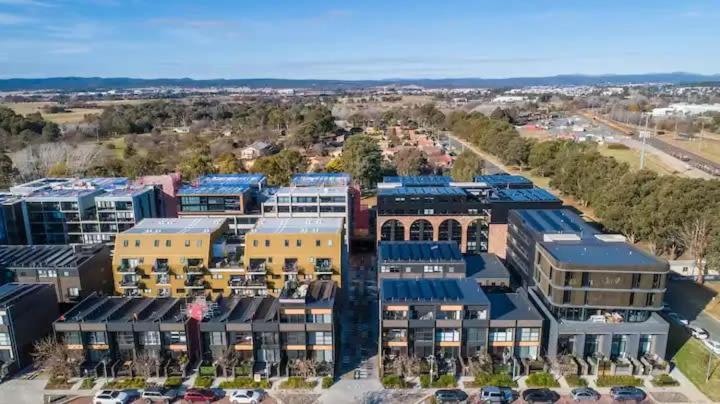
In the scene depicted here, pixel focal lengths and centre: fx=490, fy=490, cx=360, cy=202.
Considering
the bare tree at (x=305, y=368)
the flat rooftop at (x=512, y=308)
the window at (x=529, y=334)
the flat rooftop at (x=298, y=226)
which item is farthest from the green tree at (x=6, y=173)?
the window at (x=529, y=334)

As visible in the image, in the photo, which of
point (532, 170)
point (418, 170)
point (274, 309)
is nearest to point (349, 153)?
point (418, 170)

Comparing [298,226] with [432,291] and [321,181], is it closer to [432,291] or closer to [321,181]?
[432,291]

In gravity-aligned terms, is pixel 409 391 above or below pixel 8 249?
below

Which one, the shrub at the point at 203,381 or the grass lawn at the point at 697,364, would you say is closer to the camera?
the grass lawn at the point at 697,364

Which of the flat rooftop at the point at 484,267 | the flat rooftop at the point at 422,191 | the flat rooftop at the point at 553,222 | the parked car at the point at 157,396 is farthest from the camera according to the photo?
the flat rooftop at the point at 422,191

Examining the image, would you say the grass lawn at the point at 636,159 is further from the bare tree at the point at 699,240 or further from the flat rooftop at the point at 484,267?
the flat rooftop at the point at 484,267

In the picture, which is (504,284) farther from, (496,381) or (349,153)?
(349,153)
